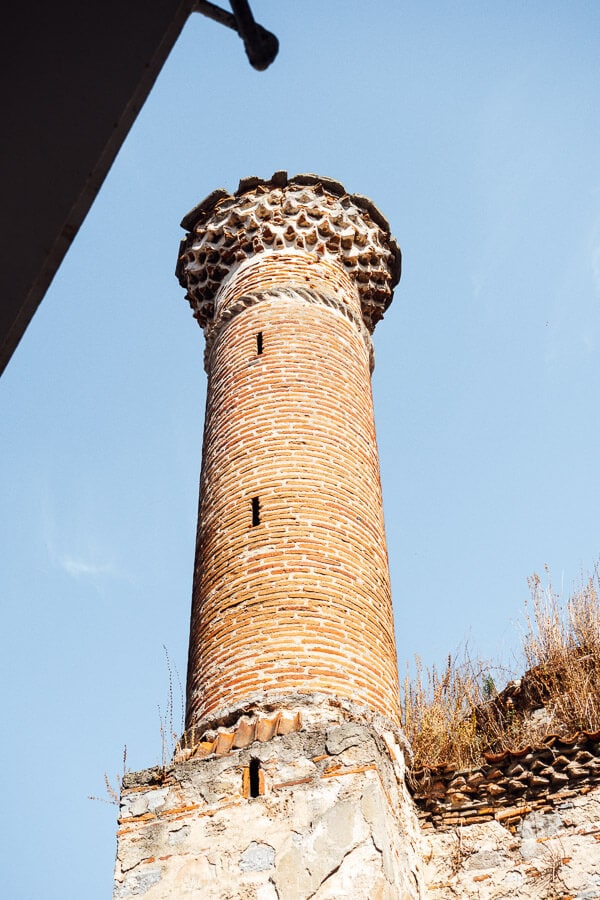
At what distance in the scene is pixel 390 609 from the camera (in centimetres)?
705

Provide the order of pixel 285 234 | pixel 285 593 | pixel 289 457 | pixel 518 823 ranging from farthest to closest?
pixel 285 234, pixel 289 457, pixel 285 593, pixel 518 823

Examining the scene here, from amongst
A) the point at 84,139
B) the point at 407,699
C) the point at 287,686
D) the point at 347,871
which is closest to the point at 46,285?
the point at 84,139

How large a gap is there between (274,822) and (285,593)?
5.27 ft

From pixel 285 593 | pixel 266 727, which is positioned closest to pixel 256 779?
pixel 266 727

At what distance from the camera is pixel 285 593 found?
6.33 meters

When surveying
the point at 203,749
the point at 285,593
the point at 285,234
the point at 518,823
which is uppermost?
the point at 285,234

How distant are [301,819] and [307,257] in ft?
18.4

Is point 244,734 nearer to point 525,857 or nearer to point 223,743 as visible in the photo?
point 223,743

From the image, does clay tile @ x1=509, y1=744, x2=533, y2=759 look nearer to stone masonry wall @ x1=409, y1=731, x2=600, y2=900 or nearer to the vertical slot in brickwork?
stone masonry wall @ x1=409, y1=731, x2=600, y2=900

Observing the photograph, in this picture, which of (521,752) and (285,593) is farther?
(285,593)

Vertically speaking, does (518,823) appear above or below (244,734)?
below

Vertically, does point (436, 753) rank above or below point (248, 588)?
below

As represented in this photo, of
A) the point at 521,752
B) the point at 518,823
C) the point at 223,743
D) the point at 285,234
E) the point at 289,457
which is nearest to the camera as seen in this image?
the point at 223,743

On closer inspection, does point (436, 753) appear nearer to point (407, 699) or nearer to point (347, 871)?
point (407, 699)
